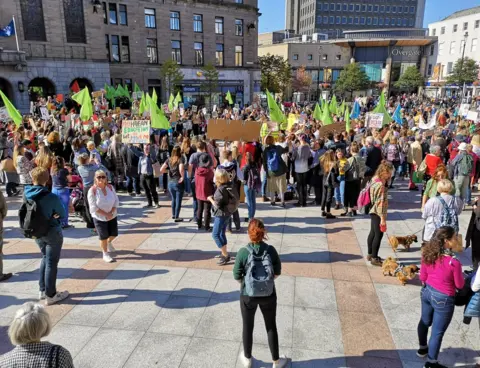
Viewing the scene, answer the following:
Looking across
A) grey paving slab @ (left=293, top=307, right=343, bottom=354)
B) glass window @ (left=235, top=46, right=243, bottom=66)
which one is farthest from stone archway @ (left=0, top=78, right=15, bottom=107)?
grey paving slab @ (left=293, top=307, right=343, bottom=354)

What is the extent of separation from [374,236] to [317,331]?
2253mm

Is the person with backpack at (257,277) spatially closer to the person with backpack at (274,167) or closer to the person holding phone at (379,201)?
the person holding phone at (379,201)

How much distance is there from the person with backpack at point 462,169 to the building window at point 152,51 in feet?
117

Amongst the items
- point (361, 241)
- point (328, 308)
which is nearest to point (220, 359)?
point (328, 308)

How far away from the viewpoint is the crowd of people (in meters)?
3.61

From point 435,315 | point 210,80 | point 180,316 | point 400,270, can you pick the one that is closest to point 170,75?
point 210,80

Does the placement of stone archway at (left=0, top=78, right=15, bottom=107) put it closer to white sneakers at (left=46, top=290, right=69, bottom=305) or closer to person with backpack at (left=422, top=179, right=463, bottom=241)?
white sneakers at (left=46, top=290, right=69, bottom=305)

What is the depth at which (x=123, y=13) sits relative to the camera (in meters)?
36.5

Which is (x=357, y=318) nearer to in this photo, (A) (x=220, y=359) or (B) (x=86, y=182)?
(A) (x=220, y=359)

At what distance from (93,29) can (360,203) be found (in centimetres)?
3064

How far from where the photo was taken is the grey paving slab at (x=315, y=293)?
16.8 feet

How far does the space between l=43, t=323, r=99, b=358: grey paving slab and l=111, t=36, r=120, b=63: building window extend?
3639cm

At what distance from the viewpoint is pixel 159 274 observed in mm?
5984

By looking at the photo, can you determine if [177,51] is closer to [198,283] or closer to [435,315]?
[198,283]
